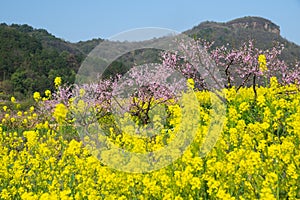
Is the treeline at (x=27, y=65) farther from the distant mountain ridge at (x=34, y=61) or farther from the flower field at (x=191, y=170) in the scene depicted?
the flower field at (x=191, y=170)

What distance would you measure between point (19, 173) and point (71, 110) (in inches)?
176

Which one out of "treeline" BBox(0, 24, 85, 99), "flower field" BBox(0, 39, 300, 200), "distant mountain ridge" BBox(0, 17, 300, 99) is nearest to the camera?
"flower field" BBox(0, 39, 300, 200)

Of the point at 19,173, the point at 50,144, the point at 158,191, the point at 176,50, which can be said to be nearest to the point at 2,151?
the point at 50,144

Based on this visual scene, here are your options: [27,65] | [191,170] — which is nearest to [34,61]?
[27,65]

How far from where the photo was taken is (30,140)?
21.6 ft

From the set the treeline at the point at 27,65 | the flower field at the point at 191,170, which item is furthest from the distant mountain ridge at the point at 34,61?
the flower field at the point at 191,170

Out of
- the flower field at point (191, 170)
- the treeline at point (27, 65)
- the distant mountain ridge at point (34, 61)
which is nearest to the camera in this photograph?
the flower field at point (191, 170)

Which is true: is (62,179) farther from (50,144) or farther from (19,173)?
(50,144)

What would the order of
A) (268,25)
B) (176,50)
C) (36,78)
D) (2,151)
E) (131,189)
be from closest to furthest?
(131,189) → (2,151) → (176,50) → (36,78) → (268,25)

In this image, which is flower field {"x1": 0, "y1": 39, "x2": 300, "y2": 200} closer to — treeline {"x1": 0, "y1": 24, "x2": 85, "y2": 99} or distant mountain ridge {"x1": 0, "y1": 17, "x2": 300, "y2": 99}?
distant mountain ridge {"x1": 0, "y1": 17, "x2": 300, "y2": 99}

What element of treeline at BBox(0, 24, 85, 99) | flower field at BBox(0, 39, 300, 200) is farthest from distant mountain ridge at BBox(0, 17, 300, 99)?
flower field at BBox(0, 39, 300, 200)

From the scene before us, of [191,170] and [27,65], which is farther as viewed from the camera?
[27,65]

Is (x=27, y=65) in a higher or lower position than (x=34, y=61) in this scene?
lower

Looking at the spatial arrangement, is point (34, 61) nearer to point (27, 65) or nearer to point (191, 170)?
point (27, 65)
